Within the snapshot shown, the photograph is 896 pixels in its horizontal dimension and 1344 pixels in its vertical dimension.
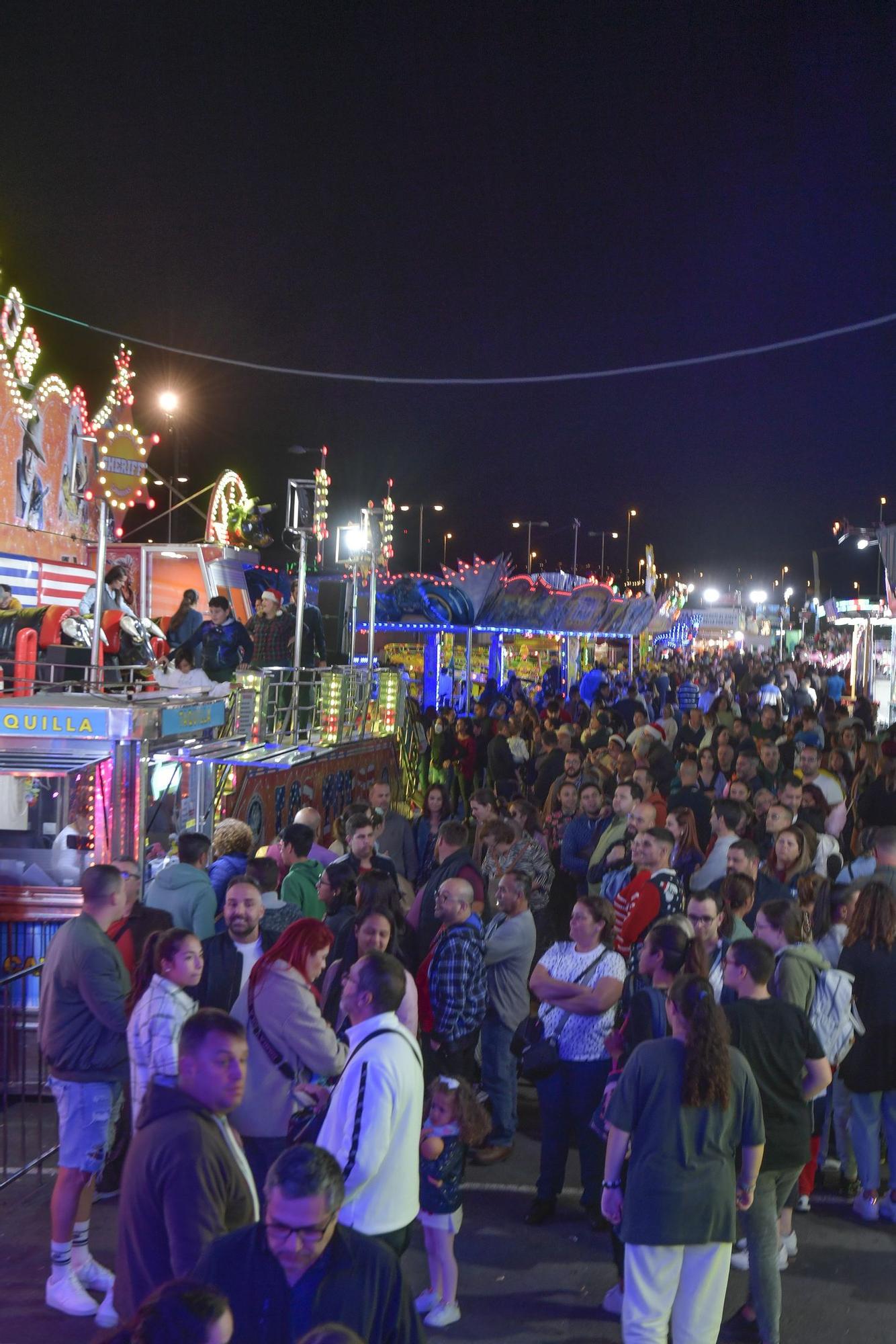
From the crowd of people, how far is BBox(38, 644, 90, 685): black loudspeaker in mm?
2442

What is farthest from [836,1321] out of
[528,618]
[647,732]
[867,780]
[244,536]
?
[528,618]

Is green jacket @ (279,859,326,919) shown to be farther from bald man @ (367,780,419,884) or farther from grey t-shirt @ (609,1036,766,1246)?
grey t-shirt @ (609,1036,766,1246)

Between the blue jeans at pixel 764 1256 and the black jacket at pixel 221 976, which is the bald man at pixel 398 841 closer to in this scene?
the black jacket at pixel 221 976

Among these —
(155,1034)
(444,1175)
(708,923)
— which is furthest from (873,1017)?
(155,1034)

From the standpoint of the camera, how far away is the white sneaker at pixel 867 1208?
18.5 ft

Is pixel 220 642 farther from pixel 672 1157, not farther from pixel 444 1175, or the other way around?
pixel 672 1157

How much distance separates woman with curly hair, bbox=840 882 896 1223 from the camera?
5559 millimetres

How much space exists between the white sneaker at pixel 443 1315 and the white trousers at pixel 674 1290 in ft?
3.24

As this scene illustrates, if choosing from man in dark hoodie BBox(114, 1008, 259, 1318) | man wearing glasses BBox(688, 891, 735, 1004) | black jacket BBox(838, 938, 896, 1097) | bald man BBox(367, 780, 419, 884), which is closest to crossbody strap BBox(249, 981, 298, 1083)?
man in dark hoodie BBox(114, 1008, 259, 1318)

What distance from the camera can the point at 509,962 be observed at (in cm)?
624

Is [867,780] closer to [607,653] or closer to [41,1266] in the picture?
[41,1266]

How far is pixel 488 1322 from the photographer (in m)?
4.64

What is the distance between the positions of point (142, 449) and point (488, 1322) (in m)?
6.94

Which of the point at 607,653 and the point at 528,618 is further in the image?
the point at 607,653
